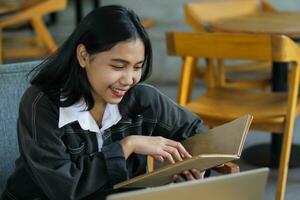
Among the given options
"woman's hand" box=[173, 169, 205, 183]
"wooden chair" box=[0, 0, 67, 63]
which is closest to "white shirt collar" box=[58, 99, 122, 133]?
"woman's hand" box=[173, 169, 205, 183]

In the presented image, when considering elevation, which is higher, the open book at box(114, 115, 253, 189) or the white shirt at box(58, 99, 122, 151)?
the white shirt at box(58, 99, 122, 151)

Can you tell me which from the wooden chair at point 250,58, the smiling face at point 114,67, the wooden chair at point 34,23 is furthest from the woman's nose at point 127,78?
the wooden chair at point 34,23

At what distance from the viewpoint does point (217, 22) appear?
3.04 meters

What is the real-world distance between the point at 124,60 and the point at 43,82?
0.22 m

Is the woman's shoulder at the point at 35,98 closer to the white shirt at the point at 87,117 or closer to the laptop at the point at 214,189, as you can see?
the white shirt at the point at 87,117

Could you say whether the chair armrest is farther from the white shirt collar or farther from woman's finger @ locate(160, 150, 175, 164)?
the white shirt collar

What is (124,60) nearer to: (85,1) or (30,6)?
(30,6)

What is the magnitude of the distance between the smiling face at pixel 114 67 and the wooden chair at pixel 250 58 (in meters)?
1.00

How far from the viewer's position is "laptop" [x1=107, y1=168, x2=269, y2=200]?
2.92 ft

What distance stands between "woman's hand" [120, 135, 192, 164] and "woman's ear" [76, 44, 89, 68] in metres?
0.21

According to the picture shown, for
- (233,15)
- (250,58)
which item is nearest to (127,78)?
(250,58)

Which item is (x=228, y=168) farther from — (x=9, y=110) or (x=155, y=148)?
(x=9, y=110)

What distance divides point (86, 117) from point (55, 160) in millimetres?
144

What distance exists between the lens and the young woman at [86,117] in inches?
50.7
